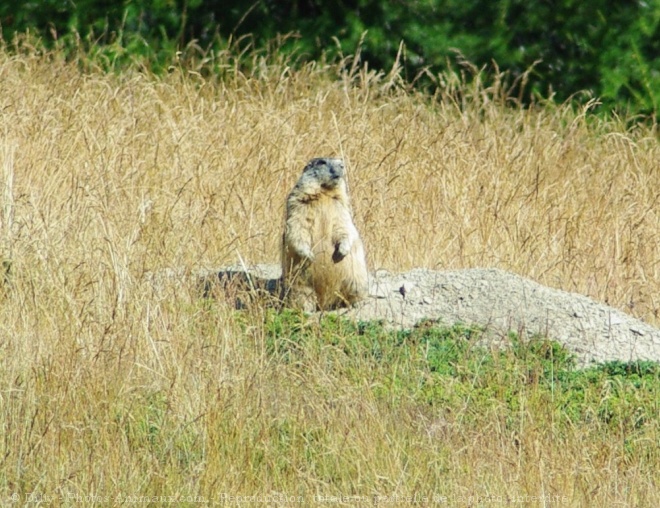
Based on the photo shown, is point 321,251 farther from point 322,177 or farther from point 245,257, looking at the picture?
point 245,257

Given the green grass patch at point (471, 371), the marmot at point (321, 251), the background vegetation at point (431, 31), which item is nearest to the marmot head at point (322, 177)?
the marmot at point (321, 251)

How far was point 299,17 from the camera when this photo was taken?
1395 centimetres

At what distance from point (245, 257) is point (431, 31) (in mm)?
5665

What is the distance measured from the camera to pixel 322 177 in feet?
25.0

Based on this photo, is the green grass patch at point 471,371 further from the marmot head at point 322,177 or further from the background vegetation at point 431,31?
the background vegetation at point 431,31

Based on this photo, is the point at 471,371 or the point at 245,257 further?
the point at 245,257

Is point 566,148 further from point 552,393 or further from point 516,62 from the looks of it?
point 552,393

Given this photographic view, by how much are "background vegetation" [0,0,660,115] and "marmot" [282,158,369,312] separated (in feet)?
19.0

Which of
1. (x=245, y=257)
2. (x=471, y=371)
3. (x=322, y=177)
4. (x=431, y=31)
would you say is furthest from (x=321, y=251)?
(x=431, y=31)

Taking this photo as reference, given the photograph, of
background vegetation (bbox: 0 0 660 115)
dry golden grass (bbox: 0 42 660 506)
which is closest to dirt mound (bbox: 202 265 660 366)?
dry golden grass (bbox: 0 42 660 506)

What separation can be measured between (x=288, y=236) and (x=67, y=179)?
2.14m

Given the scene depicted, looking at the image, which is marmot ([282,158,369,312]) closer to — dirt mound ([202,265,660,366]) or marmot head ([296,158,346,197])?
marmot head ([296,158,346,197])

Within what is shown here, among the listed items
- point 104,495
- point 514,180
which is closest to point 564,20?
point 514,180

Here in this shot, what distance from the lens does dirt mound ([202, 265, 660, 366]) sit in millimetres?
7176
